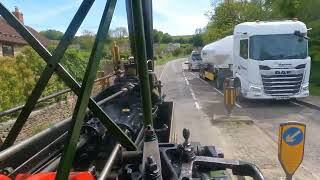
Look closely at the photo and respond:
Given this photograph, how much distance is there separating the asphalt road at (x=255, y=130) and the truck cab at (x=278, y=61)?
25.4 inches

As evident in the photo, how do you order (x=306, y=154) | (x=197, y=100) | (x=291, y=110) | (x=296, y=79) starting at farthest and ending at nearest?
(x=197, y=100), (x=296, y=79), (x=291, y=110), (x=306, y=154)

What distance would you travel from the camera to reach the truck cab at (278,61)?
1656 cm

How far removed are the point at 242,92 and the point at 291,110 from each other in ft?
8.82

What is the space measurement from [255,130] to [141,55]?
8.38 metres

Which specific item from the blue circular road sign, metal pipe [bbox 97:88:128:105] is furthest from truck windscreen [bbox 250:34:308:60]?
metal pipe [bbox 97:88:128:105]

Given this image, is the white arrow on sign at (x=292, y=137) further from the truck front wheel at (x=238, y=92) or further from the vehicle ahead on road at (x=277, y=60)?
the truck front wheel at (x=238, y=92)

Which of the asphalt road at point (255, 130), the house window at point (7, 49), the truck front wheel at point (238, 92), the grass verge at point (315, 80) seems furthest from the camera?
the house window at point (7, 49)

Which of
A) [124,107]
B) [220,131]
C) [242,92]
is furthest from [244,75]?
[124,107]

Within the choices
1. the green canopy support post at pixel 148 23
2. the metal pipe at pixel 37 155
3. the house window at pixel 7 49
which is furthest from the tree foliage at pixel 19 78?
the house window at pixel 7 49

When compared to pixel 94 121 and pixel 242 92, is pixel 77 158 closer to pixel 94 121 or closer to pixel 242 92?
pixel 94 121

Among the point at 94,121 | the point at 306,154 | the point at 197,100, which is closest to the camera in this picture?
the point at 94,121

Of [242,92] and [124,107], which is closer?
[124,107]

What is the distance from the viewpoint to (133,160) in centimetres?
344

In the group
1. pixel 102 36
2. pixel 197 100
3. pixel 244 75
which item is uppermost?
pixel 102 36
